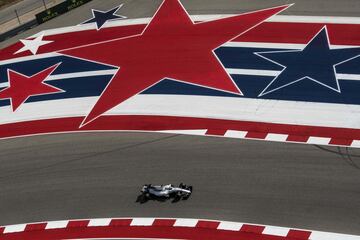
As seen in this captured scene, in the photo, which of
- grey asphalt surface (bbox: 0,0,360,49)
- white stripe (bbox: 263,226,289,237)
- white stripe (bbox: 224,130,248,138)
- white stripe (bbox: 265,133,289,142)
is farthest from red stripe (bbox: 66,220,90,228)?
grey asphalt surface (bbox: 0,0,360,49)

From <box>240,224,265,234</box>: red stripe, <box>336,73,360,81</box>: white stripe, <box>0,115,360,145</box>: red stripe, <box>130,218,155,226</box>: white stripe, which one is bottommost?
<box>130,218,155,226</box>: white stripe

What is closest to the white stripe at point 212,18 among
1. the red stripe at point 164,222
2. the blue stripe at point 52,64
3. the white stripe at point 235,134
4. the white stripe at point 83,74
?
the blue stripe at point 52,64

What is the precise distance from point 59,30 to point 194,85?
1341cm

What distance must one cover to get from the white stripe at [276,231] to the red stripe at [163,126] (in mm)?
5072

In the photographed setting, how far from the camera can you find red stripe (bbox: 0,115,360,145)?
72.3ft

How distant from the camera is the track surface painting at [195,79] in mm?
23375

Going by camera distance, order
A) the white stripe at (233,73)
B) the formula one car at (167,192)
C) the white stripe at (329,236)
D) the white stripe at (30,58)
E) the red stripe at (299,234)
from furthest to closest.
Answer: the white stripe at (30,58), the white stripe at (233,73), the formula one car at (167,192), the red stripe at (299,234), the white stripe at (329,236)

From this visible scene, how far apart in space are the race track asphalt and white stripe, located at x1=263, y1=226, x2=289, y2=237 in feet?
0.78

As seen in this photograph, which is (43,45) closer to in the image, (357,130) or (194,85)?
(194,85)

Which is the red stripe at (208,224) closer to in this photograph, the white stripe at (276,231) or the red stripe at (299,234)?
the white stripe at (276,231)

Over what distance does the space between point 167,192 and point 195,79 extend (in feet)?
27.1

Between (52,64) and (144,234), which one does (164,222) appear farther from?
(52,64)

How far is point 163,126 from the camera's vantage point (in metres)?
24.2

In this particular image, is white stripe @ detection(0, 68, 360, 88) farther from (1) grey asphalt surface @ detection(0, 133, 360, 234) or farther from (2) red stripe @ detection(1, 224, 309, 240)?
(2) red stripe @ detection(1, 224, 309, 240)
